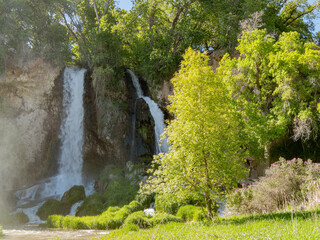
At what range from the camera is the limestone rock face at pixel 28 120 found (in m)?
24.2

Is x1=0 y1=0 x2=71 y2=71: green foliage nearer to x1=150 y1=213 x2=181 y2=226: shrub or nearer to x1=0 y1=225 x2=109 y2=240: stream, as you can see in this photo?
x1=0 y1=225 x2=109 y2=240: stream

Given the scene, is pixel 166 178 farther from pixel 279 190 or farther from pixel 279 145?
pixel 279 145

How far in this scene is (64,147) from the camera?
24.7 meters

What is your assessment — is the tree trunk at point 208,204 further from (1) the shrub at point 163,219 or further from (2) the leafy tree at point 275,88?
(2) the leafy tree at point 275,88

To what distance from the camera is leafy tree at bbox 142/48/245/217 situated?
29.0 ft

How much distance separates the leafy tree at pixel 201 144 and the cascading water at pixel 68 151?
1617 centimetres

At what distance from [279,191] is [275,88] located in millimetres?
8821

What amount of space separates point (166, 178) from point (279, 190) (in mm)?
4798

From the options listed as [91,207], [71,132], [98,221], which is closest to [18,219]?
[91,207]

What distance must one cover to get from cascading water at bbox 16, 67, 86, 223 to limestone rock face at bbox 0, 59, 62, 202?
2.88 ft

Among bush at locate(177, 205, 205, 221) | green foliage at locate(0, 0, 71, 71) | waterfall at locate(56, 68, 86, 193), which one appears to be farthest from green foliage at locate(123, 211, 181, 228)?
green foliage at locate(0, 0, 71, 71)

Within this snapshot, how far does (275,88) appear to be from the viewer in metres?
17.2

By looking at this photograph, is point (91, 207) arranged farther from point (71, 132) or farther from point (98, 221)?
point (71, 132)

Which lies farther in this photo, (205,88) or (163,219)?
(163,219)
